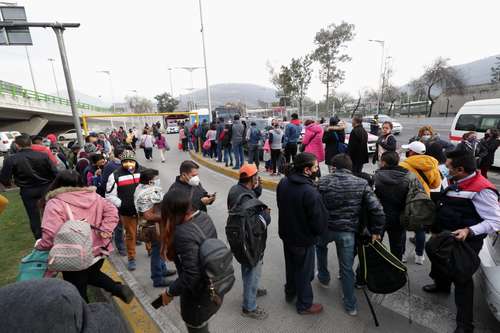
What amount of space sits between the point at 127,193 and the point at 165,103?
7188cm

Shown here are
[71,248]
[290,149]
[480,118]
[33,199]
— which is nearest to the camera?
[71,248]

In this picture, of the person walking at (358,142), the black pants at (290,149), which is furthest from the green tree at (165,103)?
the person walking at (358,142)

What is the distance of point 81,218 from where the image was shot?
2.56 m

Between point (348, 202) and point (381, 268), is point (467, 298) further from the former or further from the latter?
point (348, 202)

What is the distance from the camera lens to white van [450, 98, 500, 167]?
29.0 ft

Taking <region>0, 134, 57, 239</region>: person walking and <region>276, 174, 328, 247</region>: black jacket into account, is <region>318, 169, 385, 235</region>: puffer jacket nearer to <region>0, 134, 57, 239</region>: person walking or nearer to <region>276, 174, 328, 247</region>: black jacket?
<region>276, 174, 328, 247</region>: black jacket

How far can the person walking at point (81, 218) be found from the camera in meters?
2.42

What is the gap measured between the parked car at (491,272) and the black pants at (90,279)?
3.60 m

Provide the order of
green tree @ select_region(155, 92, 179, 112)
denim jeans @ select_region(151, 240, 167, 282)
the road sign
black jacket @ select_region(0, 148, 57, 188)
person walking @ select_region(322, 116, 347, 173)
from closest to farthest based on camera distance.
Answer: denim jeans @ select_region(151, 240, 167, 282) → black jacket @ select_region(0, 148, 57, 188) → person walking @ select_region(322, 116, 347, 173) → the road sign → green tree @ select_region(155, 92, 179, 112)

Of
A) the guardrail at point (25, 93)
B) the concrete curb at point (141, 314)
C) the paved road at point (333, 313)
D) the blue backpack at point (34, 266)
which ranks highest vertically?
the guardrail at point (25, 93)

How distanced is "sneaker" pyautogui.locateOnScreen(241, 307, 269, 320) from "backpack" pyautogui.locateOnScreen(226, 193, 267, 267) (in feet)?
2.26

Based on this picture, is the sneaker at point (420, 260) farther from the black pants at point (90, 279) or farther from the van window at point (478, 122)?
the van window at point (478, 122)

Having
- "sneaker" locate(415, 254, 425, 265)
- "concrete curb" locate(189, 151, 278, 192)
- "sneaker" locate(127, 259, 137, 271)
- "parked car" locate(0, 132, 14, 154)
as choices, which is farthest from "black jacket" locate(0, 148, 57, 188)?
"parked car" locate(0, 132, 14, 154)

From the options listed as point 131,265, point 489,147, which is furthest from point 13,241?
point 489,147
